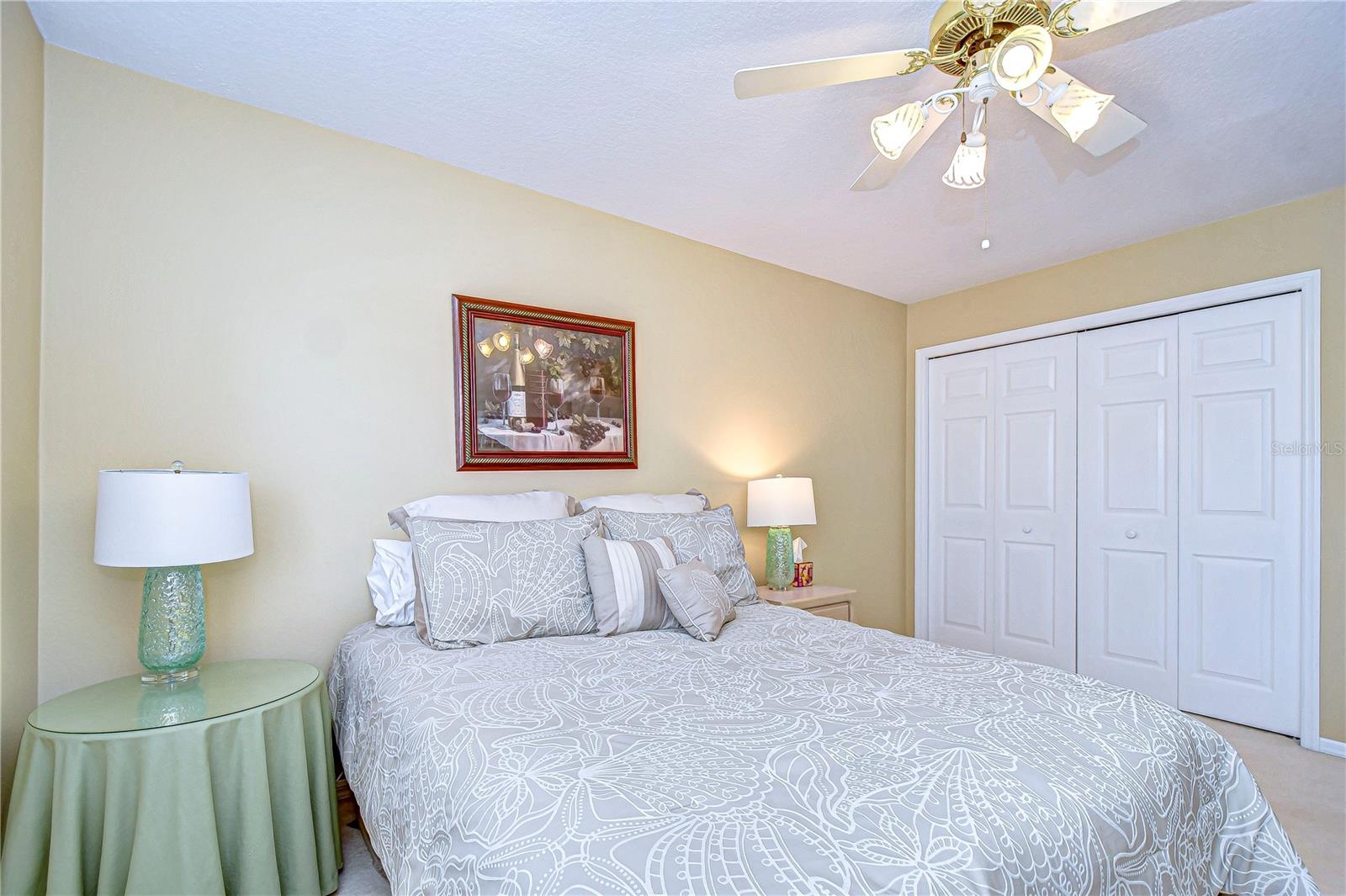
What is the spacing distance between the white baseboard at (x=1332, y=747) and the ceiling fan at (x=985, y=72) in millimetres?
2730

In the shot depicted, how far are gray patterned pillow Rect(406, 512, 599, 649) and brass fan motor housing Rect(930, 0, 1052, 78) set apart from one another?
177 cm

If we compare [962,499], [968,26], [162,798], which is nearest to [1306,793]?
[962,499]

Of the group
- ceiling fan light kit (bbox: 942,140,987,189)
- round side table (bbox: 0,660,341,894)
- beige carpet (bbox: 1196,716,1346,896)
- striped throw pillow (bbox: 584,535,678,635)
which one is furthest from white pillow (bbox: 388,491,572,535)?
beige carpet (bbox: 1196,716,1346,896)

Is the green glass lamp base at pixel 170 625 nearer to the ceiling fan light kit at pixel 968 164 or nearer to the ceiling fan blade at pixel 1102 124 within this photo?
the ceiling fan light kit at pixel 968 164

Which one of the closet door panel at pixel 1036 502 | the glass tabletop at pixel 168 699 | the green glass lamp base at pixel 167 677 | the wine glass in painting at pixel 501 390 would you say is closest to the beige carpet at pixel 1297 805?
the glass tabletop at pixel 168 699

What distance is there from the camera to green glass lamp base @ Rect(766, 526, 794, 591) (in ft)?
11.1

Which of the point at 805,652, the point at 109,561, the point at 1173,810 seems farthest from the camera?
the point at 805,652

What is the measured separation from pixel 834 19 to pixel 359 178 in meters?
1.72

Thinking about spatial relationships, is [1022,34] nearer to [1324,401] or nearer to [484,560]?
[484,560]

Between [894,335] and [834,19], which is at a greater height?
[834,19]

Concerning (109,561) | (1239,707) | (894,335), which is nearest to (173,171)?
(109,561)

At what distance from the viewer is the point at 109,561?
65.9 inches

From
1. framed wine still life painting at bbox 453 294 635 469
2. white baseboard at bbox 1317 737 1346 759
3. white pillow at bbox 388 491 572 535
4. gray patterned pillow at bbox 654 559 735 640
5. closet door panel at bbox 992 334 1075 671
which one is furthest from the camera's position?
closet door panel at bbox 992 334 1075 671

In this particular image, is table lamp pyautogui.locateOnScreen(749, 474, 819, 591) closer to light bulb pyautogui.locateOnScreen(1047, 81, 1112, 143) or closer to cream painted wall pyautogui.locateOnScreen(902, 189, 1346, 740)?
cream painted wall pyautogui.locateOnScreen(902, 189, 1346, 740)
